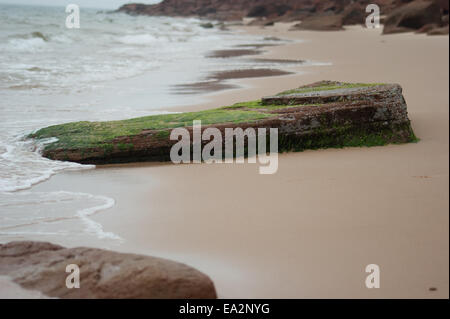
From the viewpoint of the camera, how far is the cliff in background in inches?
909

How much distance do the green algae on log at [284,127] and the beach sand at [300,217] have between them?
0.19 metres

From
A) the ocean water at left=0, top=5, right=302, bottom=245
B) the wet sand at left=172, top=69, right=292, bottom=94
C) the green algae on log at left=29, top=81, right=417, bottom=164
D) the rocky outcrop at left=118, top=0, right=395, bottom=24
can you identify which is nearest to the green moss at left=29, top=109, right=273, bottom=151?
the green algae on log at left=29, top=81, right=417, bottom=164

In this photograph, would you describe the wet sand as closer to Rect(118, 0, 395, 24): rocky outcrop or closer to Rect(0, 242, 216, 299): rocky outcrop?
Rect(0, 242, 216, 299): rocky outcrop

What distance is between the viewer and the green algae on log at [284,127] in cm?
525

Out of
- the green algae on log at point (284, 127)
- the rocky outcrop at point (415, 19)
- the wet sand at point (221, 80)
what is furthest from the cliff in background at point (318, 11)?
the green algae on log at point (284, 127)

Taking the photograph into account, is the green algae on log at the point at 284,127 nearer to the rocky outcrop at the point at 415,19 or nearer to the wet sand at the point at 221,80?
the wet sand at the point at 221,80

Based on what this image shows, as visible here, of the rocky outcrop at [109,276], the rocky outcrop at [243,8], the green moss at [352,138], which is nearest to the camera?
the rocky outcrop at [109,276]

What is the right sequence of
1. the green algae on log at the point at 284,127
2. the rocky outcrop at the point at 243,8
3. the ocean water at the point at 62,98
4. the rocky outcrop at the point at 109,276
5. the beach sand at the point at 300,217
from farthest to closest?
1. the rocky outcrop at the point at 243,8
2. the green algae on log at the point at 284,127
3. the ocean water at the point at 62,98
4. the beach sand at the point at 300,217
5. the rocky outcrop at the point at 109,276

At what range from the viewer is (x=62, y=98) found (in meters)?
8.53

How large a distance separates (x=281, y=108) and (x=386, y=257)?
118 inches

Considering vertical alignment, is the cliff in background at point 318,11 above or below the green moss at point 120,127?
above

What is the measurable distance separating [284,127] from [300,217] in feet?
6.58

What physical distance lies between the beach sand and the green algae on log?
189 mm
